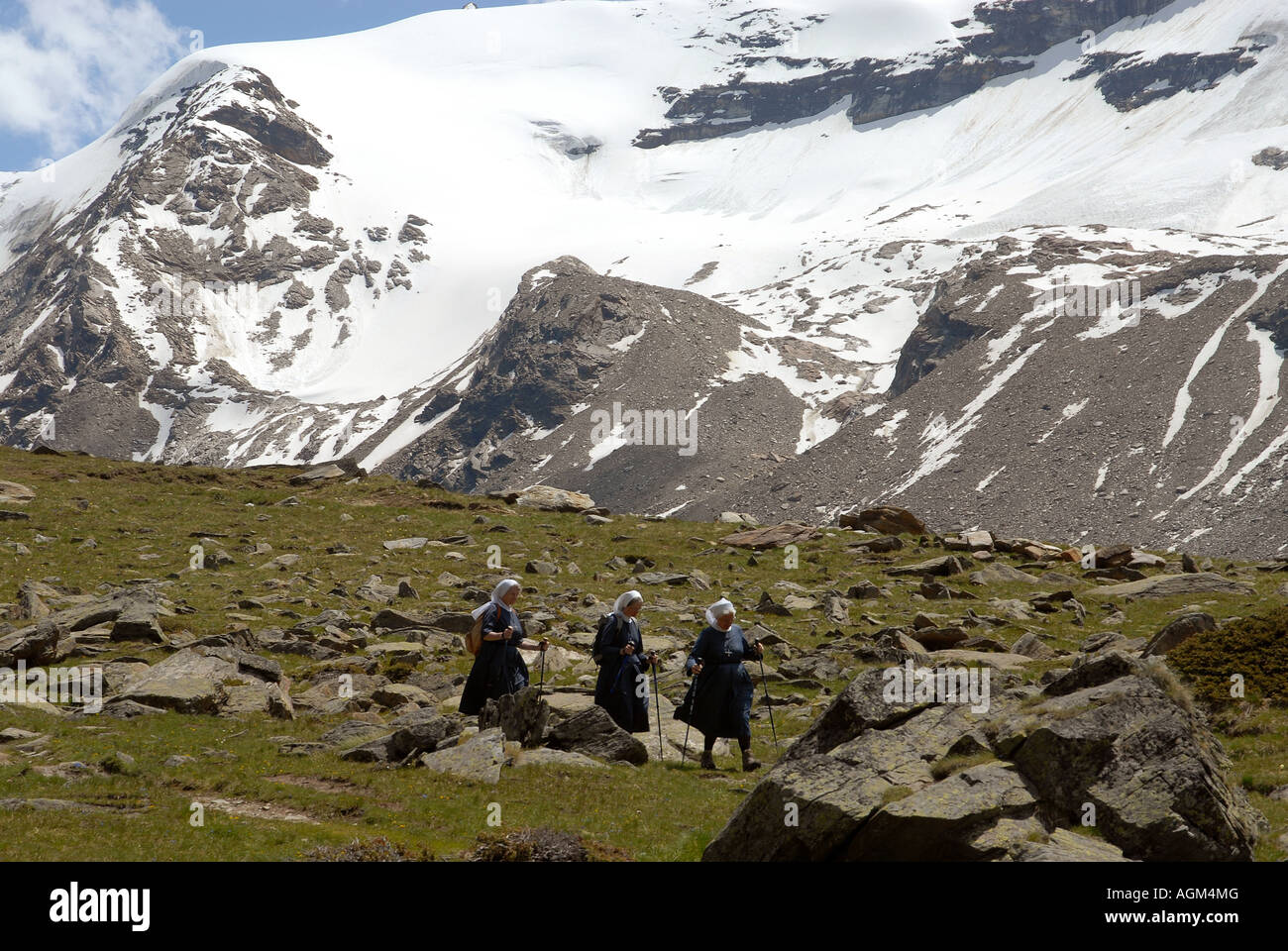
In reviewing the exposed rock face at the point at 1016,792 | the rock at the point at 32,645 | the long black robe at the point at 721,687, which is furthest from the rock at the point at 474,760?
the rock at the point at 32,645

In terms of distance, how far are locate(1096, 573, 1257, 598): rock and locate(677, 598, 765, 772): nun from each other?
23194mm

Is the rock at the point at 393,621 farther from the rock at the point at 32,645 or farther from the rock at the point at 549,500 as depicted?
the rock at the point at 549,500

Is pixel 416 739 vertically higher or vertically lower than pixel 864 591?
lower

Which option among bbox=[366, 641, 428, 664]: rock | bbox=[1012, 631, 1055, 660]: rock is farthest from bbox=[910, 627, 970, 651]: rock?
bbox=[366, 641, 428, 664]: rock

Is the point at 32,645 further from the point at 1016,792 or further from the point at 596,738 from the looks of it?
the point at 1016,792

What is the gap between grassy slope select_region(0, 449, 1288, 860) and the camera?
45.6ft

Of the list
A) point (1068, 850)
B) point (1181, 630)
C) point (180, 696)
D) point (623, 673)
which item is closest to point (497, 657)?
point (623, 673)

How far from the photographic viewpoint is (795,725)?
2212cm

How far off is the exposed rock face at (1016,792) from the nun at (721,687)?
18.4 feet

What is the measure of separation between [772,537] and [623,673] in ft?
103

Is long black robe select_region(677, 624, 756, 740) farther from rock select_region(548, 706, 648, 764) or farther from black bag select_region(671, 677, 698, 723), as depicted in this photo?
rock select_region(548, 706, 648, 764)

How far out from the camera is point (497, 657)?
65.1ft
